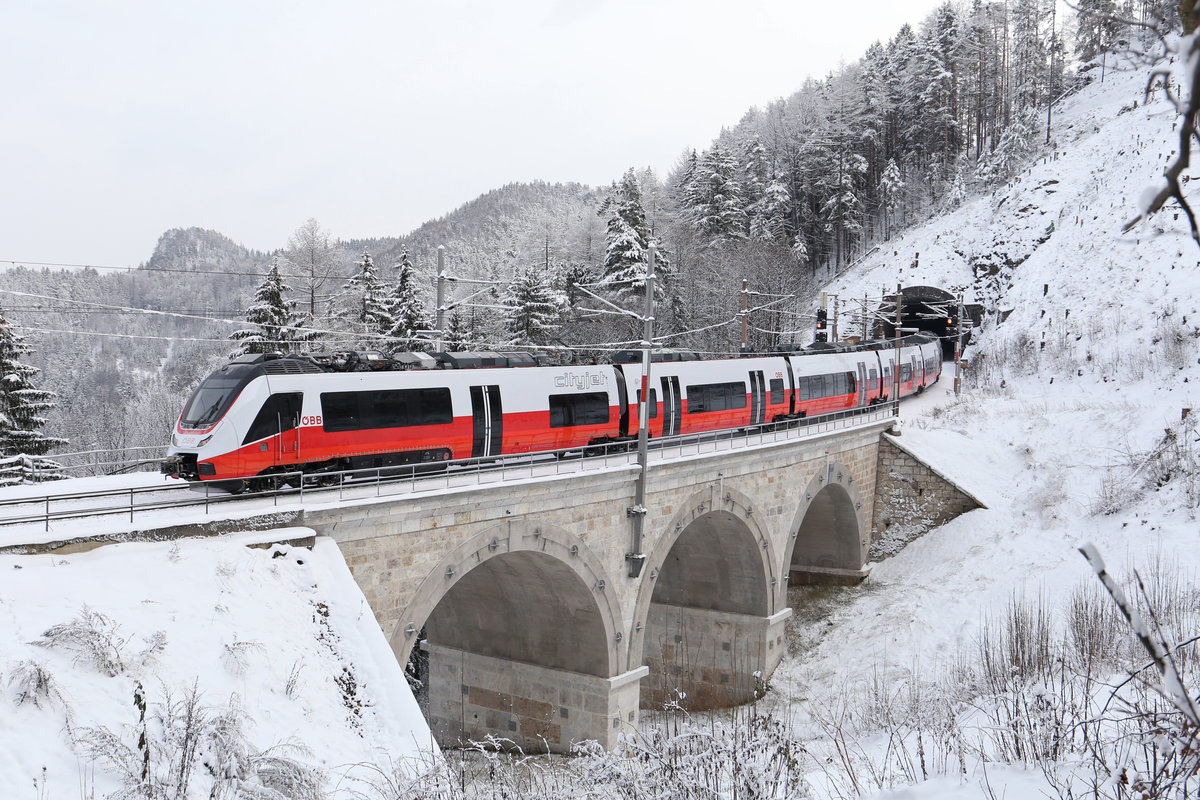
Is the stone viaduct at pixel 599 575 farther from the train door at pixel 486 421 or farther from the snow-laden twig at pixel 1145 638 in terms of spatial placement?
the snow-laden twig at pixel 1145 638

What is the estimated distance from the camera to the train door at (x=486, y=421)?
63.9 ft

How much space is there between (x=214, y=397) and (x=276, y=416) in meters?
1.24

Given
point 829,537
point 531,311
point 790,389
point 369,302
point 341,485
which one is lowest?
point 829,537

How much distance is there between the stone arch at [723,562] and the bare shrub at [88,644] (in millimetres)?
16777

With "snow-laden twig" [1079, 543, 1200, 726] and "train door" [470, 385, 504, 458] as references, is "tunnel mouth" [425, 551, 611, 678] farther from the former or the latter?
"snow-laden twig" [1079, 543, 1200, 726]

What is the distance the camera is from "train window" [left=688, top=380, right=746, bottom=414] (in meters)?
26.2

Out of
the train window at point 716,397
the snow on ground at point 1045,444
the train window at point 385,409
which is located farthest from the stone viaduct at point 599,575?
the snow on ground at point 1045,444

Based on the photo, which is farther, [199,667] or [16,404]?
[16,404]

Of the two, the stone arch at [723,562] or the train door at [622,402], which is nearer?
the train door at [622,402]

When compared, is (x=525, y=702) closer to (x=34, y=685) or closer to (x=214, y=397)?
(x=214, y=397)

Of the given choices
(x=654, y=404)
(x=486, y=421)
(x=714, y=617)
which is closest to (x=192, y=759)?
(x=486, y=421)

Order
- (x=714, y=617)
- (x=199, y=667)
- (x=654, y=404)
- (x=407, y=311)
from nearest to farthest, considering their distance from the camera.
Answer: (x=199, y=667), (x=654, y=404), (x=714, y=617), (x=407, y=311)

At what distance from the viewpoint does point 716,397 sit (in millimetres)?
27062

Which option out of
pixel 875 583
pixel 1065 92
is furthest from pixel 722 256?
pixel 1065 92
